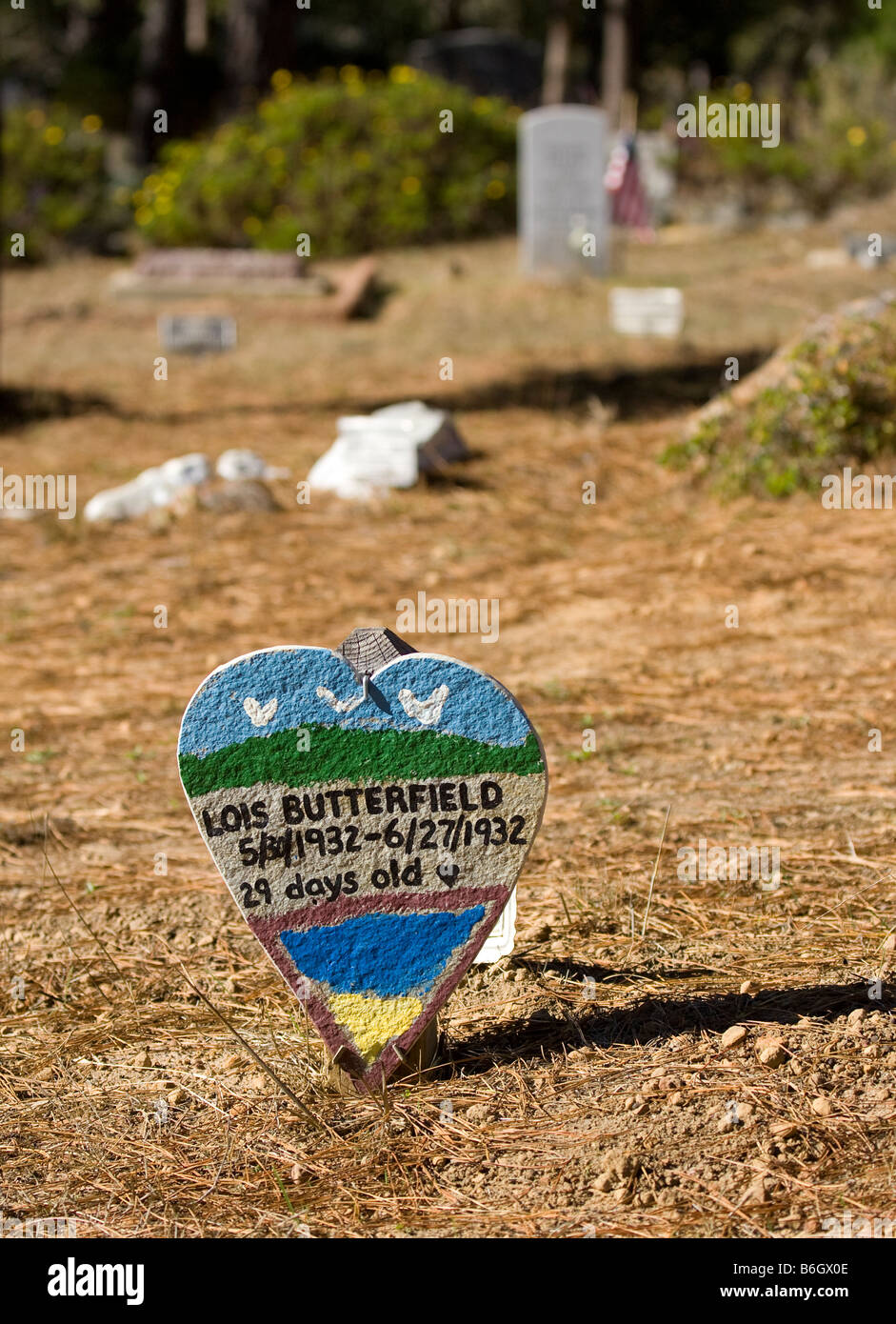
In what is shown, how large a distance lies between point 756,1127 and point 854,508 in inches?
155

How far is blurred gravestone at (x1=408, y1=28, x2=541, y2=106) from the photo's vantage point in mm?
28188

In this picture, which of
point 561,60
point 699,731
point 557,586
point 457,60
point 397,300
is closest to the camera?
point 699,731

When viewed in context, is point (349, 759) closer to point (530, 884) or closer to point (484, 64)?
point (530, 884)

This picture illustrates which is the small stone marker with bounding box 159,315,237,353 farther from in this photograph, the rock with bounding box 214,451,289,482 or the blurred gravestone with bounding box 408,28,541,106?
Result: the blurred gravestone with bounding box 408,28,541,106

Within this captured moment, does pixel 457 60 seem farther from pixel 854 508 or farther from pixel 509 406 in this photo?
pixel 854 508

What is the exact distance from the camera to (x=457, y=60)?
1121 inches

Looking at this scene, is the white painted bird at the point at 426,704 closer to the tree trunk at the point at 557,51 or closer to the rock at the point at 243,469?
the rock at the point at 243,469

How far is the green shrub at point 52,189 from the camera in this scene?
14.4 metres

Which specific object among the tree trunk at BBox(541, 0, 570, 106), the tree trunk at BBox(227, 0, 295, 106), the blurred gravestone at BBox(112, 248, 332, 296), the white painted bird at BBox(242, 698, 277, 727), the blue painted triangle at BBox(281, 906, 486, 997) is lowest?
the blue painted triangle at BBox(281, 906, 486, 997)

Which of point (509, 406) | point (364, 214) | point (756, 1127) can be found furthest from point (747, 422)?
point (364, 214)

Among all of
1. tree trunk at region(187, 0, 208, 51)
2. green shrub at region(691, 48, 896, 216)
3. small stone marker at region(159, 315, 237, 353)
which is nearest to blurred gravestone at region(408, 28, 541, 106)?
tree trunk at region(187, 0, 208, 51)

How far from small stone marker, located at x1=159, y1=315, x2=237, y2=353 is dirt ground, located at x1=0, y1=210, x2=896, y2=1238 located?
2.90 meters

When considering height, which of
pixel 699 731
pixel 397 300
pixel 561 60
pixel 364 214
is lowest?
pixel 699 731

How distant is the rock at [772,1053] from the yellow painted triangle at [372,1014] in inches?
22.5
